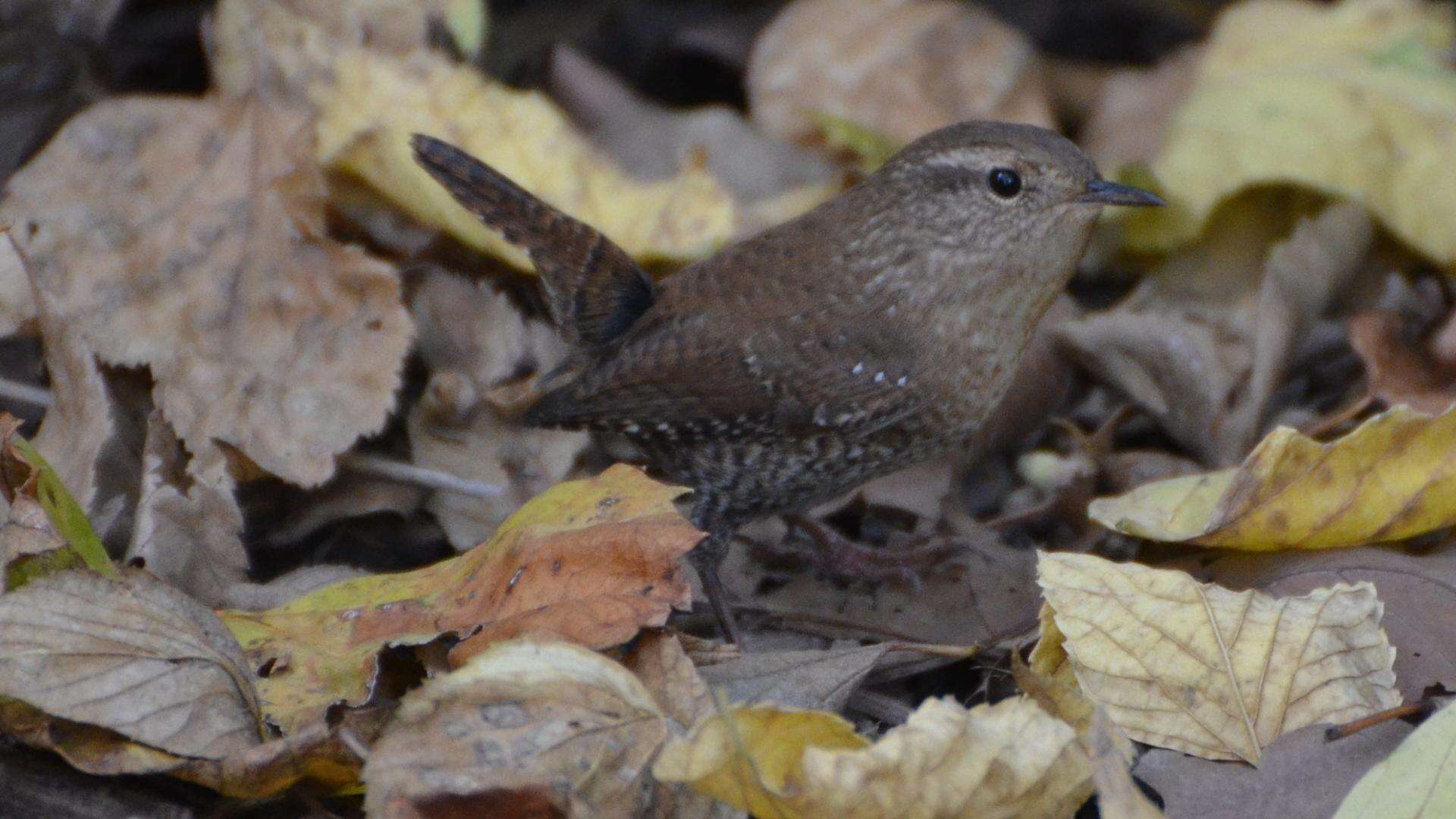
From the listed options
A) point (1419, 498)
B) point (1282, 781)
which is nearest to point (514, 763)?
point (1282, 781)

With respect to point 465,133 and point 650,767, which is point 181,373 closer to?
point 465,133

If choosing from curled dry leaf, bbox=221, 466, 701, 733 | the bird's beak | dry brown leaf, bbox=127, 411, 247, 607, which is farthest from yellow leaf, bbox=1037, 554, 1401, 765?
dry brown leaf, bbox=127, 411, 247, 607

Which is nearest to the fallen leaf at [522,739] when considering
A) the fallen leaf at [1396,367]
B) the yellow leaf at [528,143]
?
the yellow leaf at [528,143]

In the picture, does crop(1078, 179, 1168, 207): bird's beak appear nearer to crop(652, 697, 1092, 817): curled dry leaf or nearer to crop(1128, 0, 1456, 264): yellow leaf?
crop(1128, 0, 1456, 264): yellow leaf

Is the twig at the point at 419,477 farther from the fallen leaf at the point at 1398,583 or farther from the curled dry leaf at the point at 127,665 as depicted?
the fallen leaf at the point at 1398,583

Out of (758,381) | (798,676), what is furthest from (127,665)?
(758,381)
